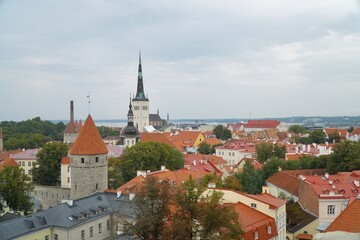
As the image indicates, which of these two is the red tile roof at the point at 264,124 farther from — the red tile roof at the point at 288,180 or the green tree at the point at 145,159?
the red tile roof at the point at 288,180

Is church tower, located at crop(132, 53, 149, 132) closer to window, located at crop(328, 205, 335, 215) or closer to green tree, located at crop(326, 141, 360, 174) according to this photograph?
green tree, located at crop(326, 141, 360, 174)

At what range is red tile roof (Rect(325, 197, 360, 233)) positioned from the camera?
15.1 metres

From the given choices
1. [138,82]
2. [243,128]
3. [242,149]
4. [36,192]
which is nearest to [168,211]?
[36,192]

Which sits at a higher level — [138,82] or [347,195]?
[138,82]

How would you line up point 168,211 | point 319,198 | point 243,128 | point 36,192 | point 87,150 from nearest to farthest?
point 168,211 → point 319,198 → point 87,150 → point 36,192 → point 243,128

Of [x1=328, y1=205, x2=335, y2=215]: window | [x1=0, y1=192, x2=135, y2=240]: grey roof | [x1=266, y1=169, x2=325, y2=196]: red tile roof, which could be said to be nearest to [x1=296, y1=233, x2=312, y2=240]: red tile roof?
[x1=328, y1=205, x2=335, y2=215]: window

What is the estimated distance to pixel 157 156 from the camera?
1779 inches

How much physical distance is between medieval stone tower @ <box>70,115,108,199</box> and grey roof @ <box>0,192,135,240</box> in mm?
5041

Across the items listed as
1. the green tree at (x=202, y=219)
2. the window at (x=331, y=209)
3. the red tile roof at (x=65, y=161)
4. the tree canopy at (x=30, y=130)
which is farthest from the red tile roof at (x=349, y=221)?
the tree canopy at (x=30, y=130)

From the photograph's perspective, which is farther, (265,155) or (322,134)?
(322,134)

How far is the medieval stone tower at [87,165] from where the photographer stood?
34000 mm

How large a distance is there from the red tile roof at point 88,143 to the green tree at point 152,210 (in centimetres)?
1676

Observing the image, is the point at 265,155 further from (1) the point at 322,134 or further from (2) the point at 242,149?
(1) the point at 322,134

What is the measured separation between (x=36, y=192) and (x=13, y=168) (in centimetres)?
714
